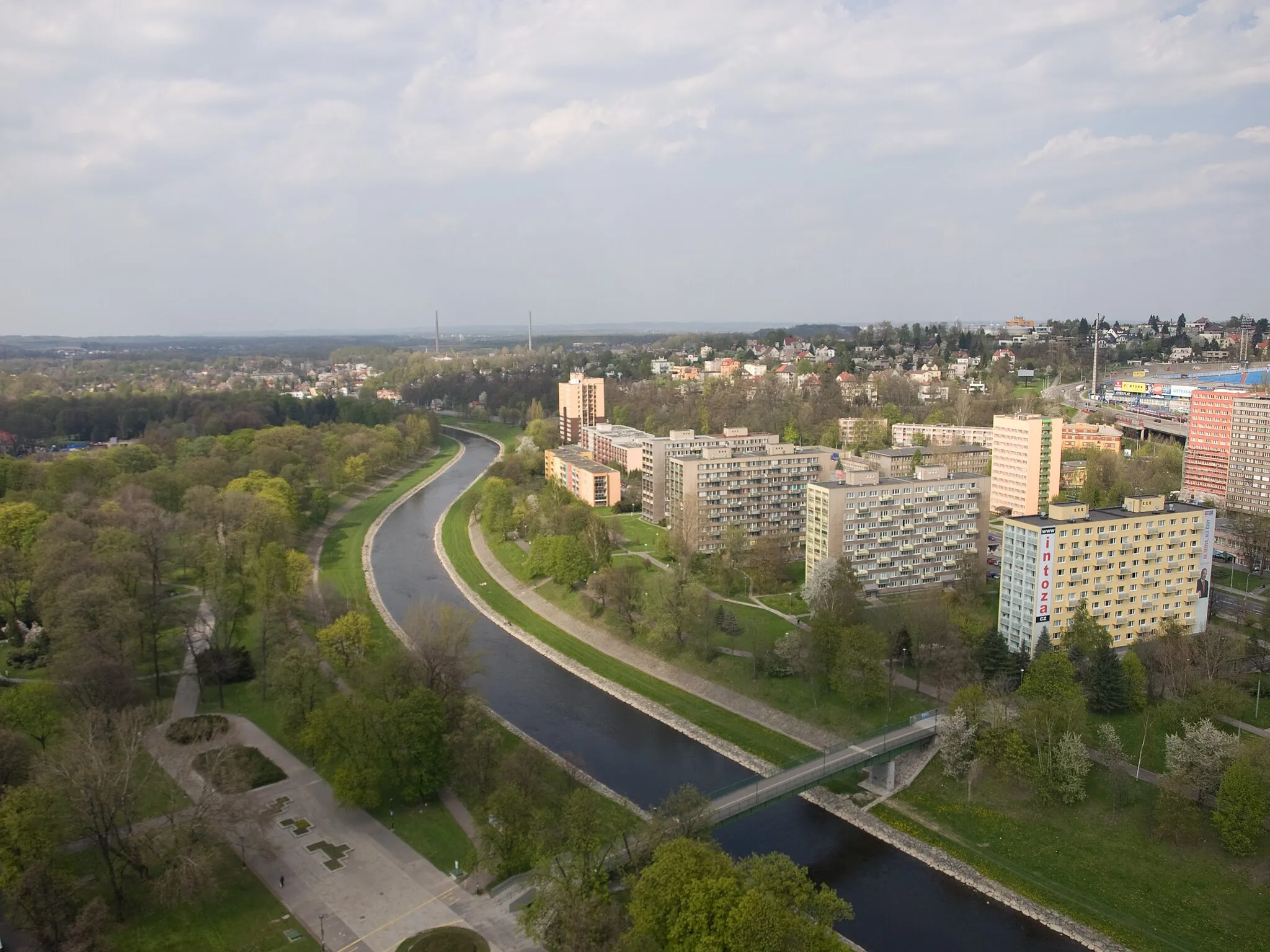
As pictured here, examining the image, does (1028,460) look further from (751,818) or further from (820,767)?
(751,818)

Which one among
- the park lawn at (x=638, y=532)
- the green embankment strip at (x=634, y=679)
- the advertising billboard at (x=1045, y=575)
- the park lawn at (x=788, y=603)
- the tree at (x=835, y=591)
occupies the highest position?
the advertising billboard at (x=1045, y=575)

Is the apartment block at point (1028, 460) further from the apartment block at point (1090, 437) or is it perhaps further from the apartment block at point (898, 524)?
the apartment block at point (1090, 437)

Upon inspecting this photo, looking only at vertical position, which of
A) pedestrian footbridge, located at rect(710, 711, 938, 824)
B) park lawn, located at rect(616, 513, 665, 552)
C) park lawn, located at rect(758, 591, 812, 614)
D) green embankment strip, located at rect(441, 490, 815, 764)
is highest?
park lawn, located at rect(616, 513, 665, 552)

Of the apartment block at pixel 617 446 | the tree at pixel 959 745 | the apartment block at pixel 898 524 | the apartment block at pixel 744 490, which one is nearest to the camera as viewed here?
the tree at pixel 959 745

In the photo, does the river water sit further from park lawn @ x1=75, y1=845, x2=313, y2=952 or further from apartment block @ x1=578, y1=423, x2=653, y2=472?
apartment block @ x1=578, y1=423, x2=653, y2=472

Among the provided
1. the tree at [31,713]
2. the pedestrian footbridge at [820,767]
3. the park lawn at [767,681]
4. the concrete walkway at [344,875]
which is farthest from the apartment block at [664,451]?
the tree at [31,713]

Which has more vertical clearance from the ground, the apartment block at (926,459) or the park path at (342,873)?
the apartment block at (926,459)

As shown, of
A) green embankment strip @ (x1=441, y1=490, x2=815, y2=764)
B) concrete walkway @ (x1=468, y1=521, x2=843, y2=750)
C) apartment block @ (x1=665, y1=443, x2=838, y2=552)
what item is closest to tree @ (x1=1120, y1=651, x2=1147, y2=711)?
concrete walkway @ (x1=468, y1=521, x2=843, y2=750)
